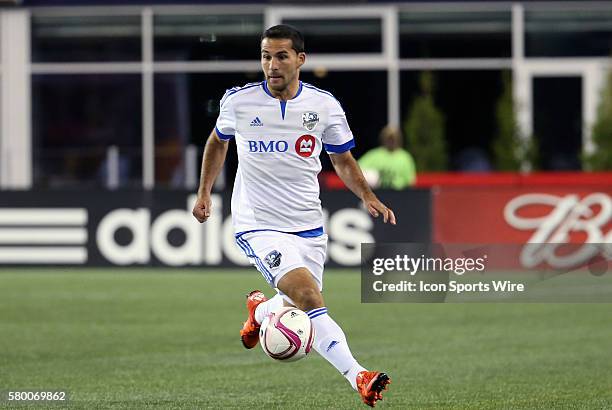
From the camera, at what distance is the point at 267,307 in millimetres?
9266

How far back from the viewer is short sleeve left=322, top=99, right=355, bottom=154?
28.2 feet

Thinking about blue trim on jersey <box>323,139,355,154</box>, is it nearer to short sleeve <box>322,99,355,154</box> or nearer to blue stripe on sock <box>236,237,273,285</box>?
short sleeve <box>322,99,355,154</box>

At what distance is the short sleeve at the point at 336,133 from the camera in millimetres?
8609

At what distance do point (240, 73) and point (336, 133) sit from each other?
19.5 m

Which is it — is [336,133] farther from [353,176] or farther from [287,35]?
[287,35]

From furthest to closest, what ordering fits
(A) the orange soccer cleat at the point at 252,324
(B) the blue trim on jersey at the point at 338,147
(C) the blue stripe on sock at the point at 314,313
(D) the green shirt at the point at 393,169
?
1. (D) the green shirt at the point at 393,169
2. (A) the orange soccer cleat at the point at 252,324
3. (B) the blue trim on jersey at the point at 338,147
4. (C) the blue stripe on sock at the point at 314,313

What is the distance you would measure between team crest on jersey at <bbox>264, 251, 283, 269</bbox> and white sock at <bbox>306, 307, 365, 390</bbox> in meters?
0.33

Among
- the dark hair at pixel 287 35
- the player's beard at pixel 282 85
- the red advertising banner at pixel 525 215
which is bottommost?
the red advertising banner at pixel 525 215

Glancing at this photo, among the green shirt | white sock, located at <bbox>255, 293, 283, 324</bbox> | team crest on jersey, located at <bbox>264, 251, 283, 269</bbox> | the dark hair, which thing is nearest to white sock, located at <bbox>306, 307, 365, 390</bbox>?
team crest on jersey, located at <bbox>264, 251, 283, 269</bbox>

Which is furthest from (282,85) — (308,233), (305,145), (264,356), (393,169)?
(393,169)

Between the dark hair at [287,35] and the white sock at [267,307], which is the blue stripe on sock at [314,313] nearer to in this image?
the white sock at [267,307]

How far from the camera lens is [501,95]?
27.8m

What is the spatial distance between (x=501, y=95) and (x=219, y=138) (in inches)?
772

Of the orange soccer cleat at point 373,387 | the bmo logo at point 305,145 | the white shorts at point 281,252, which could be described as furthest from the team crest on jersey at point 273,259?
the orange soccer cleat at point 373,387
